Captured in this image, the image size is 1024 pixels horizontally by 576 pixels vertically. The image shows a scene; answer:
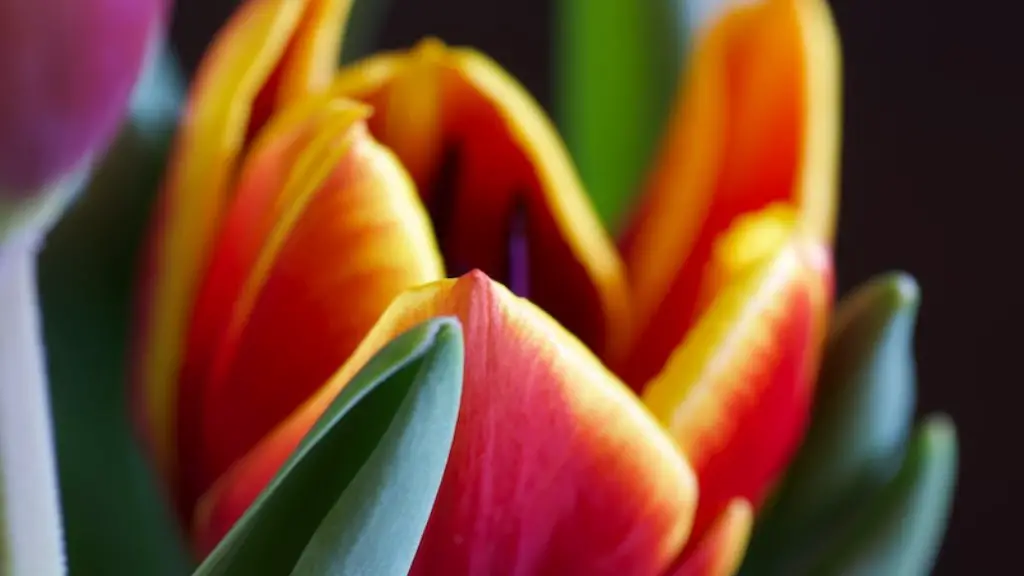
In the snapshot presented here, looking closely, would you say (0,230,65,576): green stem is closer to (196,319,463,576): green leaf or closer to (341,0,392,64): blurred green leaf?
(196,319,463,576): green leaf

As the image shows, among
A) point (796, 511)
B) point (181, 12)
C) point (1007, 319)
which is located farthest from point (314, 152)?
point (1007, 319)

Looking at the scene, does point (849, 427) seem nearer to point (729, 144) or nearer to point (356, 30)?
point (729, 144)

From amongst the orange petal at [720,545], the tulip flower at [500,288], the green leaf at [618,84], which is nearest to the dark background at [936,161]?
the green leaf at [618,84]

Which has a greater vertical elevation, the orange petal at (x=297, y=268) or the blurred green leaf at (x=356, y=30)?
the blurred green leaf at (x=356, y=30)

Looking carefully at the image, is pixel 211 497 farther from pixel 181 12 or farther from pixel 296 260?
pixel 181 12

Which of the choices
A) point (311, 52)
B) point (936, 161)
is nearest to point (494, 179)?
point (311, 52)

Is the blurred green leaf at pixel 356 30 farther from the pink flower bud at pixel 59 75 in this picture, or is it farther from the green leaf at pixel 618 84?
the pink flower bud at pixel 59 75
